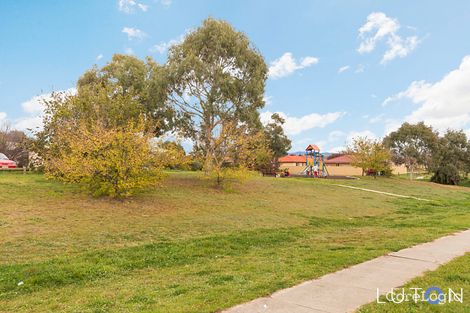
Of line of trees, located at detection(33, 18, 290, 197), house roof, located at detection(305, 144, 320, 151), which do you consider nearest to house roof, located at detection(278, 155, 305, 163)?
house roof, located at detection(305, 144, 320, 151)

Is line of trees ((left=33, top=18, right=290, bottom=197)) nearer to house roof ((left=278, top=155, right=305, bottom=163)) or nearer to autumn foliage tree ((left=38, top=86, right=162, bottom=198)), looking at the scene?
autumn foliage tree ((left=38, top=86, right=162, bottom=198))

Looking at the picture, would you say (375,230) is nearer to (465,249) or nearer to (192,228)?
(465,249)

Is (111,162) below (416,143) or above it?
below

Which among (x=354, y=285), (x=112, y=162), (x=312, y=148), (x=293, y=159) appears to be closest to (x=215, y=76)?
(x=112, y=162)

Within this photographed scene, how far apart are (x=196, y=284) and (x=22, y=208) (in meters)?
9.77

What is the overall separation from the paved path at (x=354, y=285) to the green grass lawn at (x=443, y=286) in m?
0.19

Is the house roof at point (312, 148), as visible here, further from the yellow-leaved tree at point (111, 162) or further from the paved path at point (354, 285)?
the paved path at point (354, 285)

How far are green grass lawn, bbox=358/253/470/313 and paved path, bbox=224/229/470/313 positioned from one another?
0.61ft

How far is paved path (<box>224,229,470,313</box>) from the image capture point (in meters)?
4.66

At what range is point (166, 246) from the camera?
9.48m

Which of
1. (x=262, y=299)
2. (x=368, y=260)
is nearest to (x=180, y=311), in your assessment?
(x=262, y=299)

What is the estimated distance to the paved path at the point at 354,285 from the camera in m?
4.66

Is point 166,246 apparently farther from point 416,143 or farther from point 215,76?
point 416,143

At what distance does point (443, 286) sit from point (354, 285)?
53.1 inches
